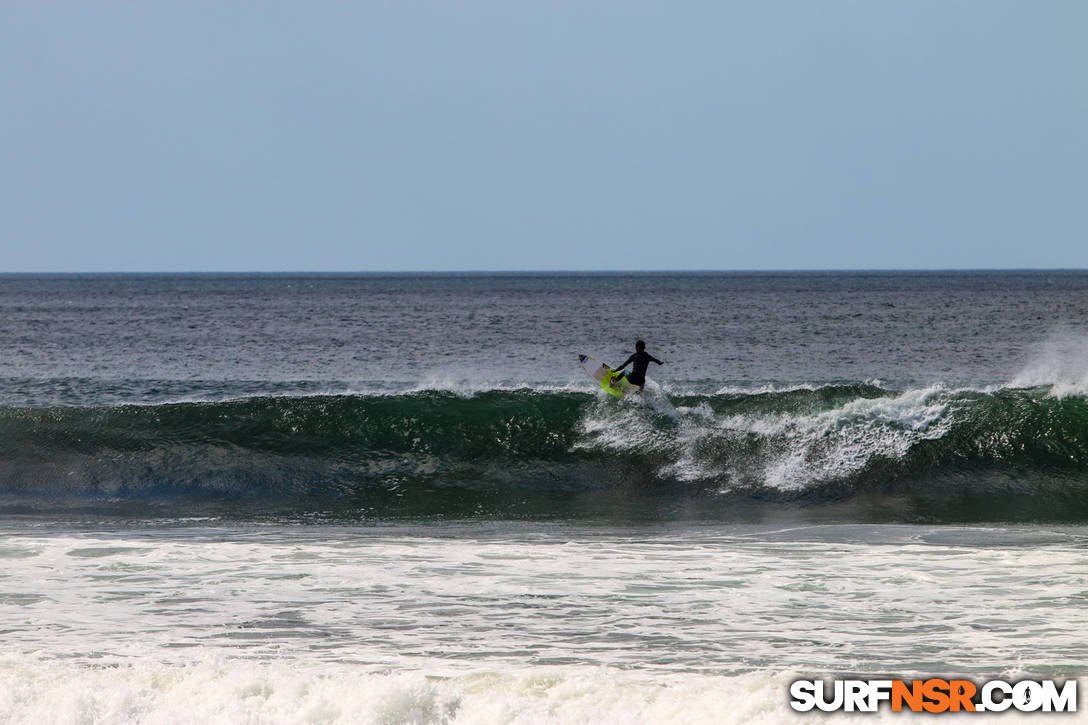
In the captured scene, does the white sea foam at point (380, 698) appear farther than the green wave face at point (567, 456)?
No

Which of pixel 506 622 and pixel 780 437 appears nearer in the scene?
pixel 506 622

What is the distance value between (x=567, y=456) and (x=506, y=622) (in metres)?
10.4

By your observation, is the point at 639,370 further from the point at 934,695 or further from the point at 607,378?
the point at 934,695

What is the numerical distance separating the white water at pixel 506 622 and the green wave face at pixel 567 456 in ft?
10.2

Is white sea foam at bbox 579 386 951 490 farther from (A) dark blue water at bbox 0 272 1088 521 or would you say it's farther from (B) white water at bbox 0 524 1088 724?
(B) white water at bbox 0 524 1088 724

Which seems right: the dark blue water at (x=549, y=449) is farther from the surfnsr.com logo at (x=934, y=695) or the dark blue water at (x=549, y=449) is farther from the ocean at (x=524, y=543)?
the surfnsr.com logo at (x=934, y=695)

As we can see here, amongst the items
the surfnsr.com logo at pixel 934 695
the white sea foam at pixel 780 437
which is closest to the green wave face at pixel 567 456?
the white sea foam at pixel 780 437

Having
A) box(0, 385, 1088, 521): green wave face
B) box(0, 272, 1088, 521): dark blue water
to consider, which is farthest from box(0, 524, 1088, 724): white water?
box(0, 272, 1088, 521): dark blue water

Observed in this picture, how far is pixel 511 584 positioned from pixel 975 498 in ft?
30.0

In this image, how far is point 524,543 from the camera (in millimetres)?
12727

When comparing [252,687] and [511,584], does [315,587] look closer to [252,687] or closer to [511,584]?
[511,584]

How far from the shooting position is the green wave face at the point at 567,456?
54.3 feet

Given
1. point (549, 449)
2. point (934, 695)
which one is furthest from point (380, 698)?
point (549, 449)

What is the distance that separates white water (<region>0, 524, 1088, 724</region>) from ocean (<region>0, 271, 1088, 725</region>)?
0.04 metres
